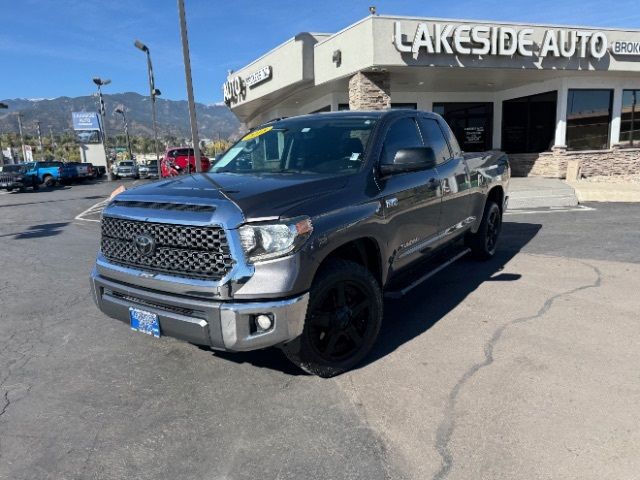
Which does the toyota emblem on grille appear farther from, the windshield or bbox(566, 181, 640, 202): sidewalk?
bbox(566, 181, 640, 202): sidewalk

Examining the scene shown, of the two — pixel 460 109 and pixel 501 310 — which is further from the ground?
pixel 460 109

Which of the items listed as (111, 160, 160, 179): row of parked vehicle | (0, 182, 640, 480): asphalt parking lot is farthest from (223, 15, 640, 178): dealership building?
(111, 160, 160, 179): row of parked vehicle

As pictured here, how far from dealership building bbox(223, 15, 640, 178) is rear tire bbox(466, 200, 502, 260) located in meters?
5.83

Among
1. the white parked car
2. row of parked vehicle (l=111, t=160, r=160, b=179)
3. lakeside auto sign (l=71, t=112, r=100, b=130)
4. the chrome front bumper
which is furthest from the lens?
lakeside auto sign (l=71, t=112, r=100, b=130)

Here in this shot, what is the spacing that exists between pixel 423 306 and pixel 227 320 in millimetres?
2612

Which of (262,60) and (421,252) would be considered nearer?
(421,252)

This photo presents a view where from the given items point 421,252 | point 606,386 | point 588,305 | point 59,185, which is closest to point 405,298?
point 421,252

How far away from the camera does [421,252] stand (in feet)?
14.5

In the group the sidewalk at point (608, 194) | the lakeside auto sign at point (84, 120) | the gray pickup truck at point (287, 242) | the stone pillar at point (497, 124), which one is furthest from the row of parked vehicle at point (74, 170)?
the lakeside auto sign at point (84, 120)

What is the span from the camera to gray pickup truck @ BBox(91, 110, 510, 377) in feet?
9.20

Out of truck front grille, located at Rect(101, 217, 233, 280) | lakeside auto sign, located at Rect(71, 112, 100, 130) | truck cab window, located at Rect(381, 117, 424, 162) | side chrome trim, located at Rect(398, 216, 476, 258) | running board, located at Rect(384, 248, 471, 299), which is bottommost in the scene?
running board, located at Rect(384, 248, 471, 299)

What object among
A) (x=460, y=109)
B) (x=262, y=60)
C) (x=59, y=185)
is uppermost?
(x=262, y=60)

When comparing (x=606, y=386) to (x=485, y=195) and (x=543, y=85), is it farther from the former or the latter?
(x=543, y=85)

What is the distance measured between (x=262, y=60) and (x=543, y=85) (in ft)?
37.5
